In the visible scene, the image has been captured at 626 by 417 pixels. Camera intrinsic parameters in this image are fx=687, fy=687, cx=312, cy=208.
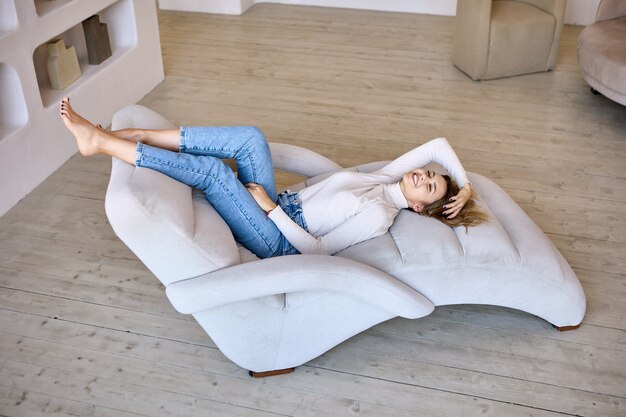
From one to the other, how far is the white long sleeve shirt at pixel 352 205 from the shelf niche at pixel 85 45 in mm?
1695

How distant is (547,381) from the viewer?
7.38ft

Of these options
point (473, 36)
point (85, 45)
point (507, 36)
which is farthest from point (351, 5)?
point (85, 45)

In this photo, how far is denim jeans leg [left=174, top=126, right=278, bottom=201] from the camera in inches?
92.0

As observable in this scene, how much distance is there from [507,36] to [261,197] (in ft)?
8.68

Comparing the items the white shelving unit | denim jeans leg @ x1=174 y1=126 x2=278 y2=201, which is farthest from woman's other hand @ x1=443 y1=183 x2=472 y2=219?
the white shelving unit

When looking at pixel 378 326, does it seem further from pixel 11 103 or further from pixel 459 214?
pixel 11 103

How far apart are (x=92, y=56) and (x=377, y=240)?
2.30 metres

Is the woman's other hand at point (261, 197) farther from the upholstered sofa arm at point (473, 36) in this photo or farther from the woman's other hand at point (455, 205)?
the upholstered sofa arm at point (473, 36)

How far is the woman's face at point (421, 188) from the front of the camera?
2385 millimetres

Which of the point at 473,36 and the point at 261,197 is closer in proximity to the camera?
the point at 261,197

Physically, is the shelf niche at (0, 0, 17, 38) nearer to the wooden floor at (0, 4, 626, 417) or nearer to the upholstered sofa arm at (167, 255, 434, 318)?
the wooden floor at (0, 4, 626, 417)

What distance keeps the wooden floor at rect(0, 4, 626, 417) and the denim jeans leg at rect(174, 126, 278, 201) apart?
1.93ft

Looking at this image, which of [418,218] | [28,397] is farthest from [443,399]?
[28,397]

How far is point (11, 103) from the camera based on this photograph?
316 cm
